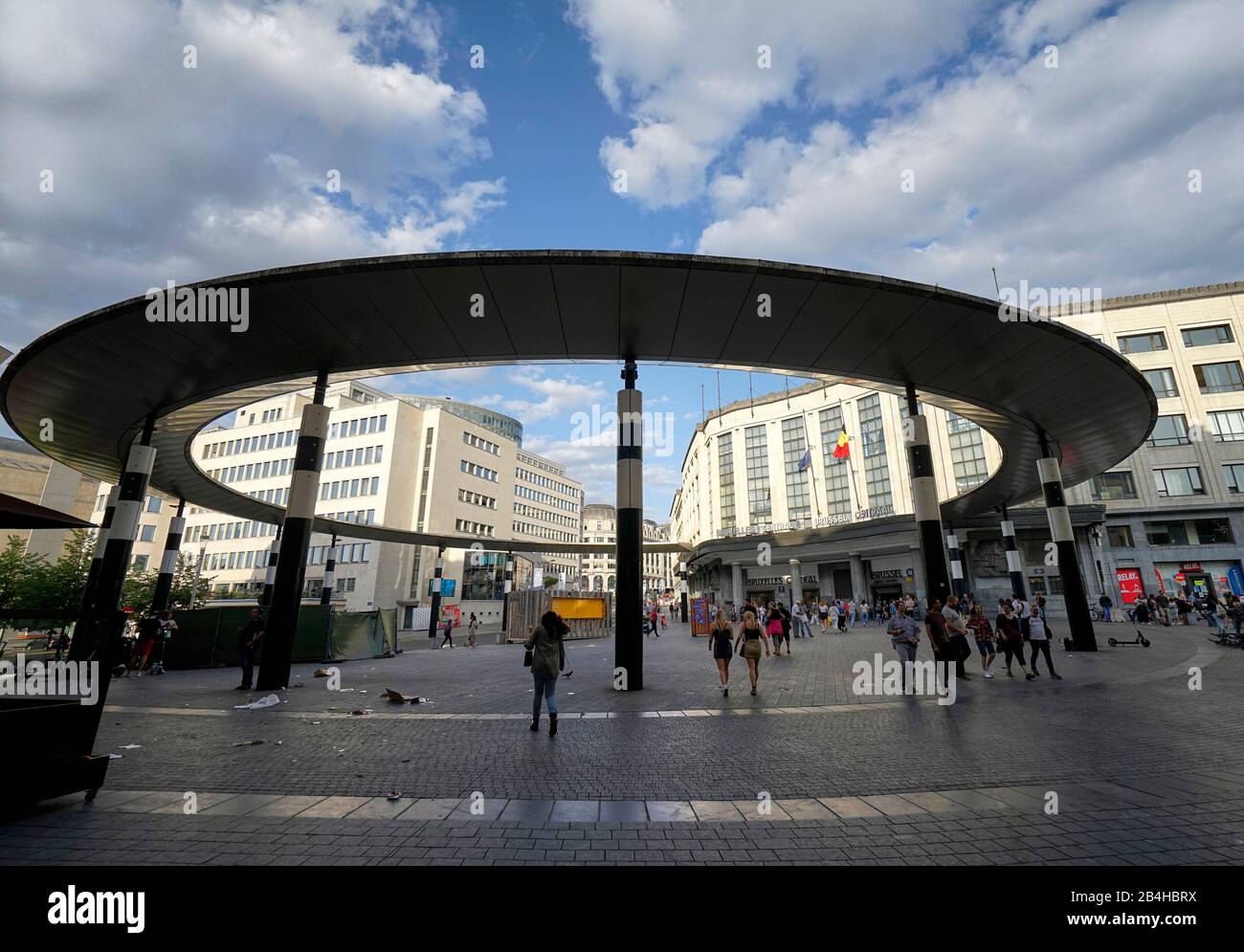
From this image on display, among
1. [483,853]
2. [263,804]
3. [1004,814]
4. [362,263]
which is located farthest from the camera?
[362,263]

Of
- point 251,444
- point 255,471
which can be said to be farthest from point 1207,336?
point 251,444

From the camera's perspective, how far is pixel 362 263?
36.2 ft

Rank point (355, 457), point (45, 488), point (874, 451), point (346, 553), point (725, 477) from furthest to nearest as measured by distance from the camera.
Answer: point (355, 457) < point (725, 477) < point (346, 553) < point (45, 488) < point (874, 451)

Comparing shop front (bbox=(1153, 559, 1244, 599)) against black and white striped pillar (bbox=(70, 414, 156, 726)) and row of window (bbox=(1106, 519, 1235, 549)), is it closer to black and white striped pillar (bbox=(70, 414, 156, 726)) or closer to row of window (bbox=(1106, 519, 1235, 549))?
row of window (bbox=(1106, 519, 1235, 549))

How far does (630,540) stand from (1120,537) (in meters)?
48.1

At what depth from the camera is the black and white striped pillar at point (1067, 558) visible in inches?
734

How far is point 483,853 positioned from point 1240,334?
65429mm

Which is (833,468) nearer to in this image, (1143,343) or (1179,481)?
(1179,481)

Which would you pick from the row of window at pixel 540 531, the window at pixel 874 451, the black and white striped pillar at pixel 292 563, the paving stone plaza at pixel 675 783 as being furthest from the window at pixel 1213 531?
the row of window at pixel 540 531

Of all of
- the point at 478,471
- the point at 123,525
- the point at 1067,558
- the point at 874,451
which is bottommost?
the point at 1067,558

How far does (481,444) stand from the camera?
255 feet

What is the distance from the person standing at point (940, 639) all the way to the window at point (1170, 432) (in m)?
45.4
